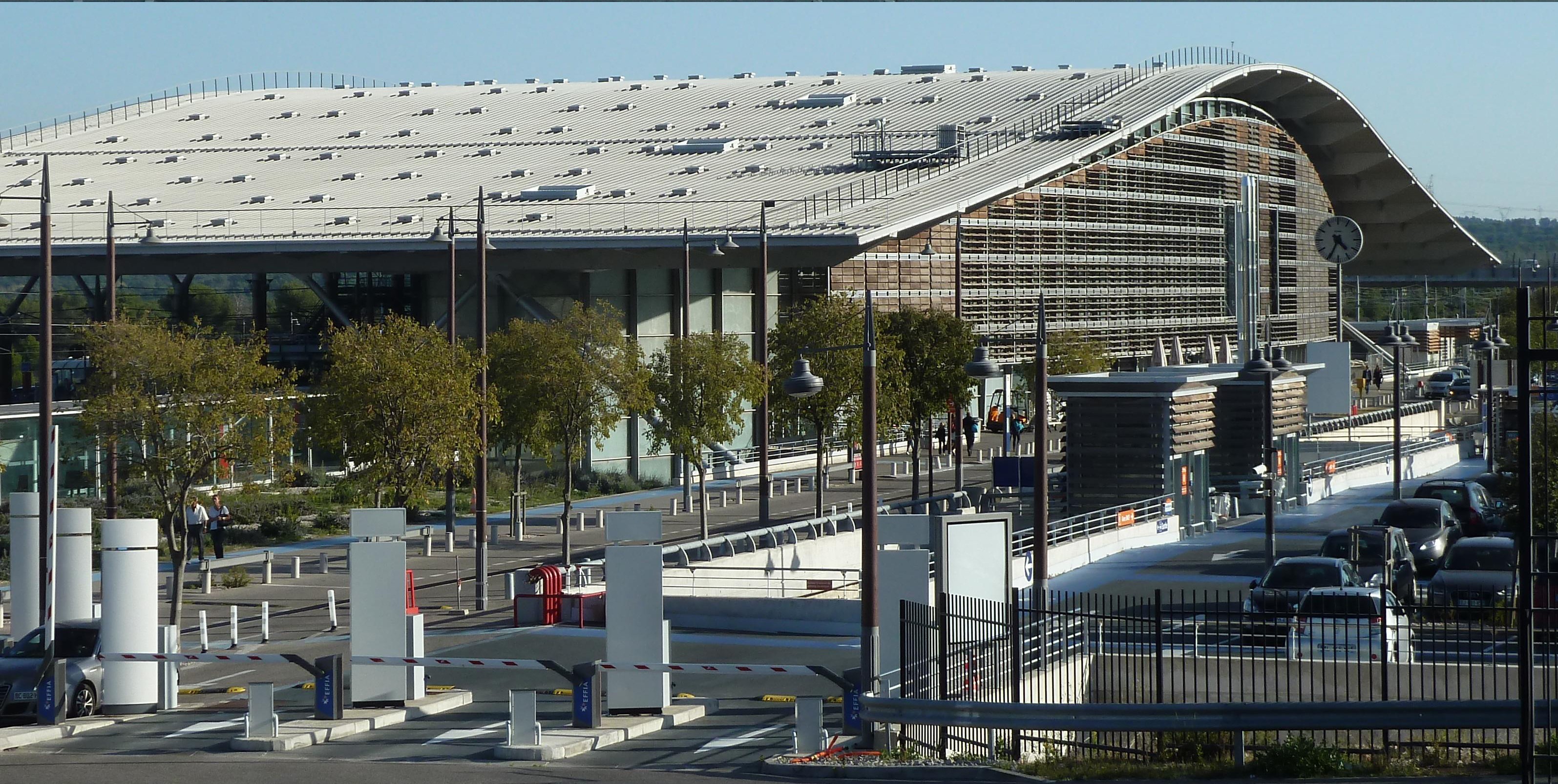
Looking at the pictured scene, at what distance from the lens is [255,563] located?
35469mm

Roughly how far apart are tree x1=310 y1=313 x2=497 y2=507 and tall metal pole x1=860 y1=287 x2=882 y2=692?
16.1 metres

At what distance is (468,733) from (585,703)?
4.41ft

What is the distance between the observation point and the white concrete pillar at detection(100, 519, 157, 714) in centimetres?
2073

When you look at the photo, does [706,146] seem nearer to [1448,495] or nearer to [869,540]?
[1448,495]

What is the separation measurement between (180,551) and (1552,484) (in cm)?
2197

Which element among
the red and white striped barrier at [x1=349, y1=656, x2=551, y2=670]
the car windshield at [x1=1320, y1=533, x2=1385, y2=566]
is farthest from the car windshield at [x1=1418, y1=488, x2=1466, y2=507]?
the red and white striped barrier at [x1=349, y1=656, x2=551, y2=670]

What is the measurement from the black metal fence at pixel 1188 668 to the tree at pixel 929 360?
26.6m

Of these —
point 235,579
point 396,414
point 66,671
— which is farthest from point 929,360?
point 66,671

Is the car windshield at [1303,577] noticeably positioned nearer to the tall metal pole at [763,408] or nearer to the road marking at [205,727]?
the road marking at [205,727]

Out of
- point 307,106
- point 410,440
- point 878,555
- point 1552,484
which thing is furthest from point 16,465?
point 307,106

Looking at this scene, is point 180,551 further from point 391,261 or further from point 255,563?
point 391,261

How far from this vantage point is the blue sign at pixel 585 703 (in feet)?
62.1

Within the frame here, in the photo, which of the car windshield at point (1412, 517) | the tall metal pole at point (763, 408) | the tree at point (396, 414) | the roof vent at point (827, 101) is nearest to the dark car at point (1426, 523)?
the car windshield at point (1412, 517)

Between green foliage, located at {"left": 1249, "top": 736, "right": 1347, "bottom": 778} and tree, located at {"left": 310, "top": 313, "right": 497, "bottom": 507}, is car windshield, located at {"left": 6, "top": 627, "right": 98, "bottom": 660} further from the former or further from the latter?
green foliage, located at {"left": 1249, "top": 736, "right": 1347, "bottom": 778}
